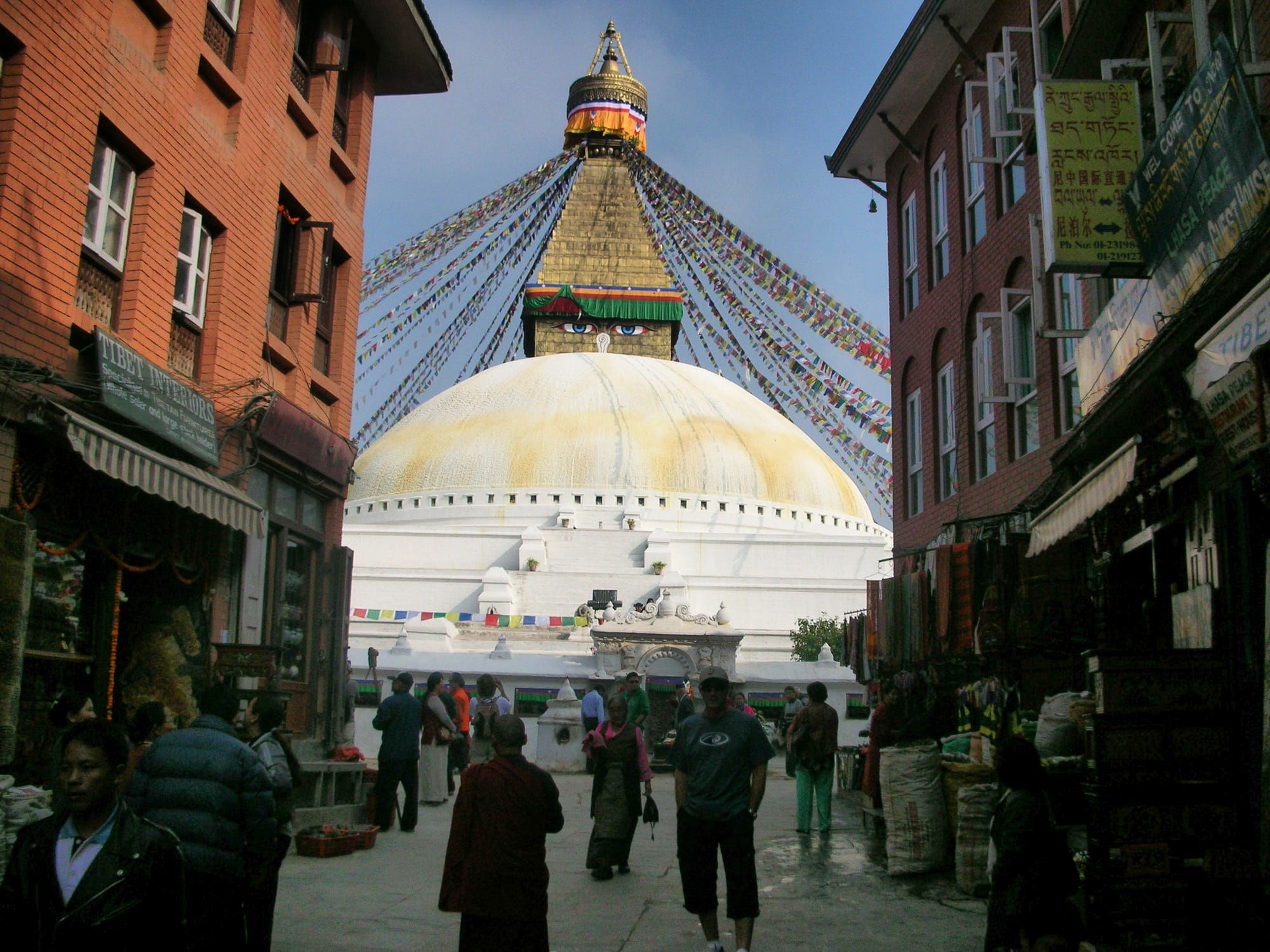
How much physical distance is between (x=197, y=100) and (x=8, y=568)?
17.6 feet

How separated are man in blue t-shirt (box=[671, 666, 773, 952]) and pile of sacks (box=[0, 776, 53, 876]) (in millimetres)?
3385

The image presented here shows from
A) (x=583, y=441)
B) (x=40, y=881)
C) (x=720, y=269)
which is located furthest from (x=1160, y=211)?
(x=583, y=441)

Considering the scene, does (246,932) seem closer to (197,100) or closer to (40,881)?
(40,881)

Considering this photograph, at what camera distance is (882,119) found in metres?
18.2

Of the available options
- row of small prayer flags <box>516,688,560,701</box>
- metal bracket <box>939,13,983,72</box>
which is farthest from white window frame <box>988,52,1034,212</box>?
row of small prayer flags <box>516,688,560,701</box>

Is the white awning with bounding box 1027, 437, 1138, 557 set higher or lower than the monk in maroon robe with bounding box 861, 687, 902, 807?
higher

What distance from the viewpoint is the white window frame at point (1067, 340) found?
12539mm

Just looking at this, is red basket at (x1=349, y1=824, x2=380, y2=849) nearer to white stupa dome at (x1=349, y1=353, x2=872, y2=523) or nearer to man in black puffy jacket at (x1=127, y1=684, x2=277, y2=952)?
man in black puffy jacket at (x1=127, y1=684, x2=277, y2=952)

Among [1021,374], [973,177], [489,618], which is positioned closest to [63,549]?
[1021,374]

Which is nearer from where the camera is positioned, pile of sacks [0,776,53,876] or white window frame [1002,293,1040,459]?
pile of sacks [0,776,53,876]

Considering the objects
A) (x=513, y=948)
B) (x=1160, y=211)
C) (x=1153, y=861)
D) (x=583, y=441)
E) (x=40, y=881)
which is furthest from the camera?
(x=583, y=441)

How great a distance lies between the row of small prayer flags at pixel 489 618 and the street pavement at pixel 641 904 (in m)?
23.6

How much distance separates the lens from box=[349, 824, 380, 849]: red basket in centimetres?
941

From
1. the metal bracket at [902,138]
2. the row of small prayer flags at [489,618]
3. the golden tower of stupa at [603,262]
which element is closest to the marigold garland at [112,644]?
the metal bracket at [902,138]
